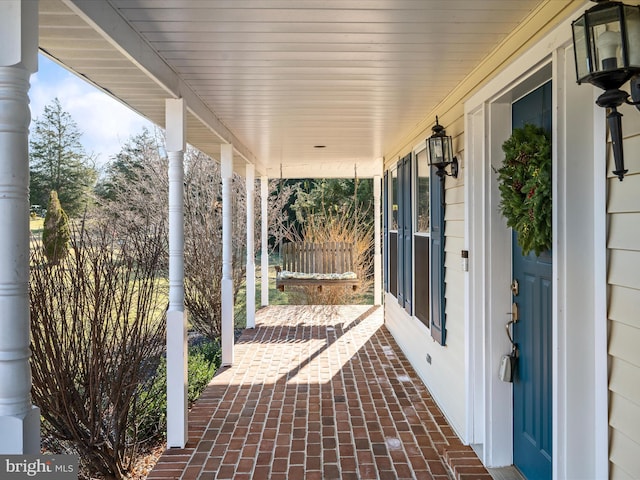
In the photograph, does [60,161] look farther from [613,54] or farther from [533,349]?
[613,54]

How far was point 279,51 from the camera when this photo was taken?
2691 millimetres

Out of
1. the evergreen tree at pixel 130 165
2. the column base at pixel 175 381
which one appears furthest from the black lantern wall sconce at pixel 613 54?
the evergreen tree at pixel 130 165

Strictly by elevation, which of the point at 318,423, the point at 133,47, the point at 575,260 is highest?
the point at 133,47

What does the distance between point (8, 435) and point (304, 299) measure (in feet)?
26.9

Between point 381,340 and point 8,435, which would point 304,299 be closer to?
point 381,340

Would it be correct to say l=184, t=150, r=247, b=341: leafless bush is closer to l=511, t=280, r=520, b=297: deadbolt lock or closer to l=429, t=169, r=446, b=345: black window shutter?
l=429, t=169, r=446, b=345: black window shutter

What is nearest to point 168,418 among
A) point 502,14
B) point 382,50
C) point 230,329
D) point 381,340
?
point 230,329

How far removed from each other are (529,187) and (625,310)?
0.77 m

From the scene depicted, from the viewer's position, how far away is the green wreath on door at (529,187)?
2.12 metres

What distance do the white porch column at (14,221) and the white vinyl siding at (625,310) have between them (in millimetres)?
1893

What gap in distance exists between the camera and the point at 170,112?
10.7 feet

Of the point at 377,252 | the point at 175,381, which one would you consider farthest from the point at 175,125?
the point at 377,252

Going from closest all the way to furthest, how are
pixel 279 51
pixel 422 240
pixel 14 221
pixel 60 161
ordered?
pixel 14 221 < pixel 279 51 < pixel 422 240 < pixel 60 161

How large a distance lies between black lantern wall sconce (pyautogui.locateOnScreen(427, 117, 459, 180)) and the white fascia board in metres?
1.78
